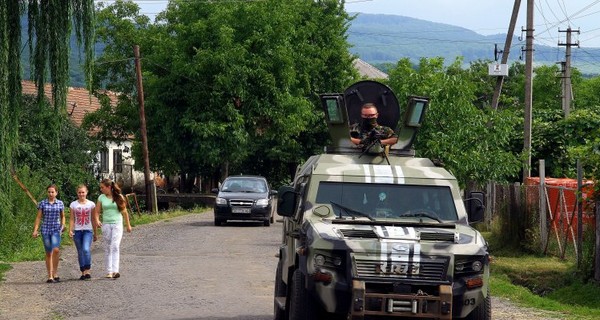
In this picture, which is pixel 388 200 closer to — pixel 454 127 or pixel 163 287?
pixel 163 287

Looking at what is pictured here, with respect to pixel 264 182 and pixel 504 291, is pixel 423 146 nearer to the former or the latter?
pixel 504 291

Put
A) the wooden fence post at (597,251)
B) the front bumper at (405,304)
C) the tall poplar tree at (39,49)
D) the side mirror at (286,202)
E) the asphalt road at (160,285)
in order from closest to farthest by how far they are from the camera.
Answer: the front bumper at (405,304)
the side mirror at (286,202)
the asphalt road at (160,285)
the tall poplar tree at (39,49)
the wooden fence post at (597,251)

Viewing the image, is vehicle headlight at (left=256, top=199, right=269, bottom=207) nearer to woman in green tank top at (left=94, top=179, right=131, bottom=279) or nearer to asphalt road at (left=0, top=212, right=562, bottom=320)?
asphalt road at (left=0, top=212, right=562, bottom=320)

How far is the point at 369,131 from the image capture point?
50.9 ft

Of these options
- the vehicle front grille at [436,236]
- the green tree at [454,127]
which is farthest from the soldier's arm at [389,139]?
the green tree at [454,127]

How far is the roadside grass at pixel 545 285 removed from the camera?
54.2ft

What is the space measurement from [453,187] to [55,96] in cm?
617

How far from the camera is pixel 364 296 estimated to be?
10.9 m

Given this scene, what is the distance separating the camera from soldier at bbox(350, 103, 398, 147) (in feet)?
47.6

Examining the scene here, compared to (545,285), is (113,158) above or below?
below

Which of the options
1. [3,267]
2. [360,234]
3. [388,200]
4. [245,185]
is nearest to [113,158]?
[245,185]

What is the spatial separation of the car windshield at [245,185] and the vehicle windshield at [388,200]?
23.4 m

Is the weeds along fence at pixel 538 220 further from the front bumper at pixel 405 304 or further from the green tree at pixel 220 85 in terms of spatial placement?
the green tree at pixel 220 85

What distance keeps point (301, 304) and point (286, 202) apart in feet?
5.59
